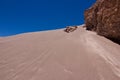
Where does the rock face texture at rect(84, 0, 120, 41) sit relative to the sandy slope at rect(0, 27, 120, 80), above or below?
above

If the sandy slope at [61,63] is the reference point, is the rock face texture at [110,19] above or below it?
above

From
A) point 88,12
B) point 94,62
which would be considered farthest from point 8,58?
point 88,12

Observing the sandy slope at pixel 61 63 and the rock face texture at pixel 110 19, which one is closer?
the sandy slope at pixel 61 63

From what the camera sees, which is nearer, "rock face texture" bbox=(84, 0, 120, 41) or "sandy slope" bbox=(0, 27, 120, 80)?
"sandy slope" bbox=(0, 27, 120, 80)

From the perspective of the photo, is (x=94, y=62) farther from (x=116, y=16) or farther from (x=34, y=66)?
(x=116, y=16)

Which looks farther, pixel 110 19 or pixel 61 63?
pixel 110 19

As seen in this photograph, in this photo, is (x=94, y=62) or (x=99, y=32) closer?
(x=94, y=62)

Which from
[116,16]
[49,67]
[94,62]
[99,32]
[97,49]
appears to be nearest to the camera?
[49,67]

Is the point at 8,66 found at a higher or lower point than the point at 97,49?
lower

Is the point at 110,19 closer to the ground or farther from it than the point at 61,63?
farther from it

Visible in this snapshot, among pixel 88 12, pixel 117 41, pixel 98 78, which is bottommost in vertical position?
pixel 98 78

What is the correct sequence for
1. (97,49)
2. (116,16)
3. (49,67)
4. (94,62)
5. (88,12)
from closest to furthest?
(49,67) < (94,62) < (97,49) < (116,16) < (88,12)

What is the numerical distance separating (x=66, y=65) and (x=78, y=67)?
41 centimetres

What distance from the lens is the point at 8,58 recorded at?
17.6 feet
